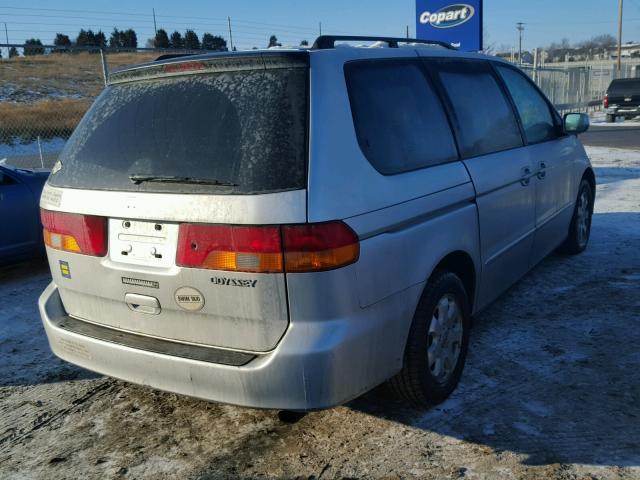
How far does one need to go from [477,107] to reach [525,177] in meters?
0.69

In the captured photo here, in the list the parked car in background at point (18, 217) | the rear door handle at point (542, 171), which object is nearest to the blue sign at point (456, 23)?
the rear door handle at point (542, 171)

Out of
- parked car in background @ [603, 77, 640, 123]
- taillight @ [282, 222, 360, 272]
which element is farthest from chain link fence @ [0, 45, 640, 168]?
parked car in background @ [603, 77, 640, 123]

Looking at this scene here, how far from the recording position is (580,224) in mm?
5879

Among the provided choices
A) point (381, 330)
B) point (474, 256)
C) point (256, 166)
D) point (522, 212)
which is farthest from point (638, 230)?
point (256, 166)

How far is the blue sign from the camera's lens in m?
10.8

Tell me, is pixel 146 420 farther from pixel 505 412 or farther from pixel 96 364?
pixel 505 412

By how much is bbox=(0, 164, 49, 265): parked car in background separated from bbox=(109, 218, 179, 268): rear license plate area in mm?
3757

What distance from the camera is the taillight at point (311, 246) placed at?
2.36 meters

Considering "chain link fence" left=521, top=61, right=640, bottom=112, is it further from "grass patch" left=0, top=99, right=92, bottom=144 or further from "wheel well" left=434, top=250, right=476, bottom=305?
"wheel well" left=434, top=250, right=476, bottom=305

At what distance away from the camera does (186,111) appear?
8.75 feet

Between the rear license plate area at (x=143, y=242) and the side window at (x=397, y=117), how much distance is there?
0.93 m

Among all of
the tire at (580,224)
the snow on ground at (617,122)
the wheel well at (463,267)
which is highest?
the wheel well at (463,267)

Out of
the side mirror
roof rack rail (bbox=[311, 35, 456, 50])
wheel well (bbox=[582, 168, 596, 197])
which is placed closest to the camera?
roof rack rail (bbox=[311, 35, 456, 50])

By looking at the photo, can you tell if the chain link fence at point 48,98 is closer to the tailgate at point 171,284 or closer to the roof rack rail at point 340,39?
the roof rack rail at point 340,39
